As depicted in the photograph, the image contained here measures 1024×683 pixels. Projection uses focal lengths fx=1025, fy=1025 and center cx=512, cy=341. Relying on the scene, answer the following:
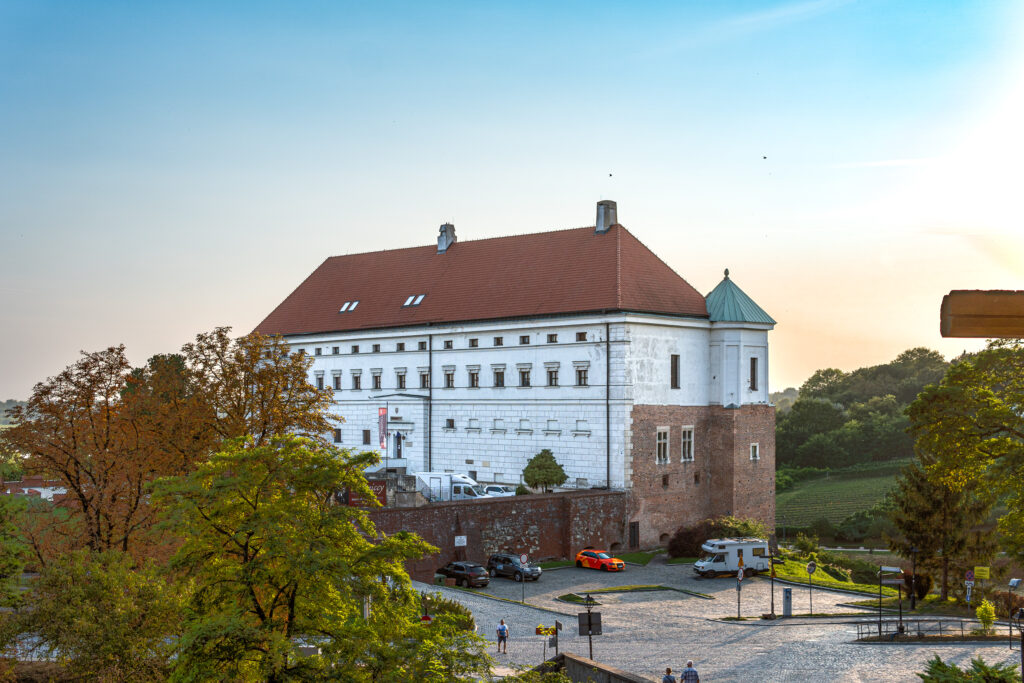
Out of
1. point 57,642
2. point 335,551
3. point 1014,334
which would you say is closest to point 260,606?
point 335,551

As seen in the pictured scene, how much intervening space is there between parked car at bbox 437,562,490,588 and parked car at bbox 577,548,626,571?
715 cm

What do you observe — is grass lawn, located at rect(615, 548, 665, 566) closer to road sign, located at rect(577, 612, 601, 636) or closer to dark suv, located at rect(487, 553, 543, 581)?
dark suv, located at rect(487, 553, 543, 581)

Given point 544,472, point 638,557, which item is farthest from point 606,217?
point 638,557

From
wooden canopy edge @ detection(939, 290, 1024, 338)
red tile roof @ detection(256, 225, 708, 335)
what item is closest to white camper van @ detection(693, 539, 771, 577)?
red tile roof @ detection(256, 225, 708, 335)

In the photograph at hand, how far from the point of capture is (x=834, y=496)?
96500 millimetres

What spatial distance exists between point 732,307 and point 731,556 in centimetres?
1577

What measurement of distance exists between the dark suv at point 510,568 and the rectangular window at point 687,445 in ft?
44.2

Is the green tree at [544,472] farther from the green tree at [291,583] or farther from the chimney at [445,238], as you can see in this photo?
the green tree at [291,583]

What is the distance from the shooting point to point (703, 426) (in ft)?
185

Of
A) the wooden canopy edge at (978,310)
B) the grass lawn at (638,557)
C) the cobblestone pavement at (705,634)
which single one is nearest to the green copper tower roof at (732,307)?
the grass lawn at (638,557)

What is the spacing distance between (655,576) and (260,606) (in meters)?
32.5

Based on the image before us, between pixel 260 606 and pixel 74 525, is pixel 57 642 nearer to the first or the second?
pixel 260 606

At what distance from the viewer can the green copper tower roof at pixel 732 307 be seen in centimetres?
5662


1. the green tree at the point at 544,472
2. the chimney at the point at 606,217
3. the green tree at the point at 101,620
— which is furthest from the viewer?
the chimney at the point at 606,217
